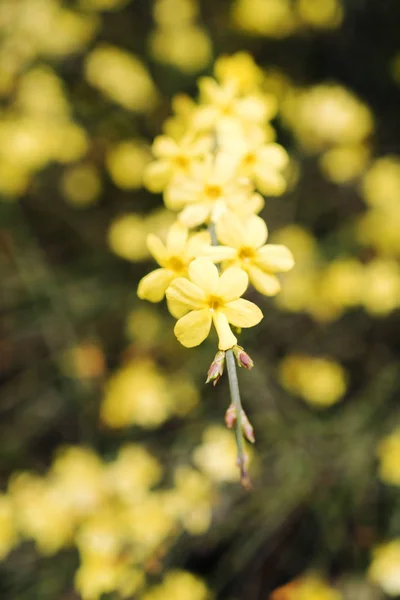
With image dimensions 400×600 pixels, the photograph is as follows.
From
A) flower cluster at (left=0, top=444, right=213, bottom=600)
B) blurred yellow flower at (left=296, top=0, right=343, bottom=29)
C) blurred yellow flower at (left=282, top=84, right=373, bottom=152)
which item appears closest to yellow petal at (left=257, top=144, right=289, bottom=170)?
flower cluster at (left=0, top=444, right=213, bottom=600)

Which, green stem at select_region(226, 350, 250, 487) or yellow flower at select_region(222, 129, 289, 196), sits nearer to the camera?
green stem at select_region(226, 350, 250, 487)

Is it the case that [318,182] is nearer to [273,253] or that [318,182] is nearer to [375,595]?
[375,595]

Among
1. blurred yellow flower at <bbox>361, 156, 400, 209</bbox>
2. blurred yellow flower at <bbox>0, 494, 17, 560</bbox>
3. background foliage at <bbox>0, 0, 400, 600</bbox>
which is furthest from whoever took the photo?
blurred yellow flower at <bbox>361, 156, 400, 209</bbox>

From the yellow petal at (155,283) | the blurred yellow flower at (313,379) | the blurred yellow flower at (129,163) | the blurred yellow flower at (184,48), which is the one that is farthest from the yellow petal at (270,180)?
the blurred yellow flower at (184,48)

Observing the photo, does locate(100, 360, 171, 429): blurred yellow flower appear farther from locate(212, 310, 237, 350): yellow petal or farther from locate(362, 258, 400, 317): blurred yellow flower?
locate(212, 310, 237, 350): yellow petal

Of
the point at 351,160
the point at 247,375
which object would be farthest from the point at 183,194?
the point at 351,160

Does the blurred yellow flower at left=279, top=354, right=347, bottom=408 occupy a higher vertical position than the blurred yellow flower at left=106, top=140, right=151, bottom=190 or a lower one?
lower
